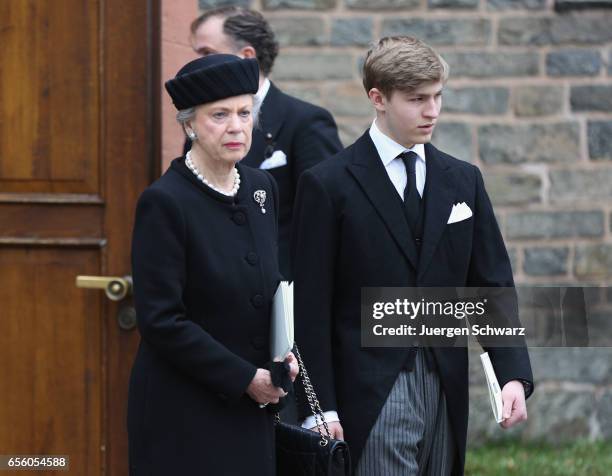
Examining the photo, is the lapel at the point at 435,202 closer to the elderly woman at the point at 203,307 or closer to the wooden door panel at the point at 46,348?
the elderly woman at the point at 203,307

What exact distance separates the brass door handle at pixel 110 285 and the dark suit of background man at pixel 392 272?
2.81 ft

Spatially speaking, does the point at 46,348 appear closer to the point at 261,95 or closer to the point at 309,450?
the point at 261,95

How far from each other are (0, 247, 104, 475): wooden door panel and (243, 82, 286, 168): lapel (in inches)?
24.2

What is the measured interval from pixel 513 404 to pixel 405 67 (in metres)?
0.95

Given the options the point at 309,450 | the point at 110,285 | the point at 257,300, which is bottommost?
the point at 309,450

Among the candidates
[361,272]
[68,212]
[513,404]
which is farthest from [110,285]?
[513,404]

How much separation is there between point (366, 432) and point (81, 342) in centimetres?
124

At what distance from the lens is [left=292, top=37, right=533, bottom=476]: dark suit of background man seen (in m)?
3.51

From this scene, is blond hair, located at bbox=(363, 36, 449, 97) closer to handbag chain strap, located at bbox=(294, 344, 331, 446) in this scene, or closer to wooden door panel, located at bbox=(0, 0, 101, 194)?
handbag chain strap, located at bbox=(294, 344, 331, 446)

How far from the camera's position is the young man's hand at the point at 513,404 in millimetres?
3510

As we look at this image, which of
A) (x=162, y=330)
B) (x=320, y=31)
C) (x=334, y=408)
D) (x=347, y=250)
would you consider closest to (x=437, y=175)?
(x=347, y=250)

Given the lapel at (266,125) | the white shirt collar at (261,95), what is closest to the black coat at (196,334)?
the lapel at (266,125)

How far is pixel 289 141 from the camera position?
4.42 m

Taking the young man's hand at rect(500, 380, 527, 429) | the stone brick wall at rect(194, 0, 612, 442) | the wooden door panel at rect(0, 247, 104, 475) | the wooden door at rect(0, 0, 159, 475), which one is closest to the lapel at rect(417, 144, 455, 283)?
the young man's hand at rect(500, 380, 527, 429)
